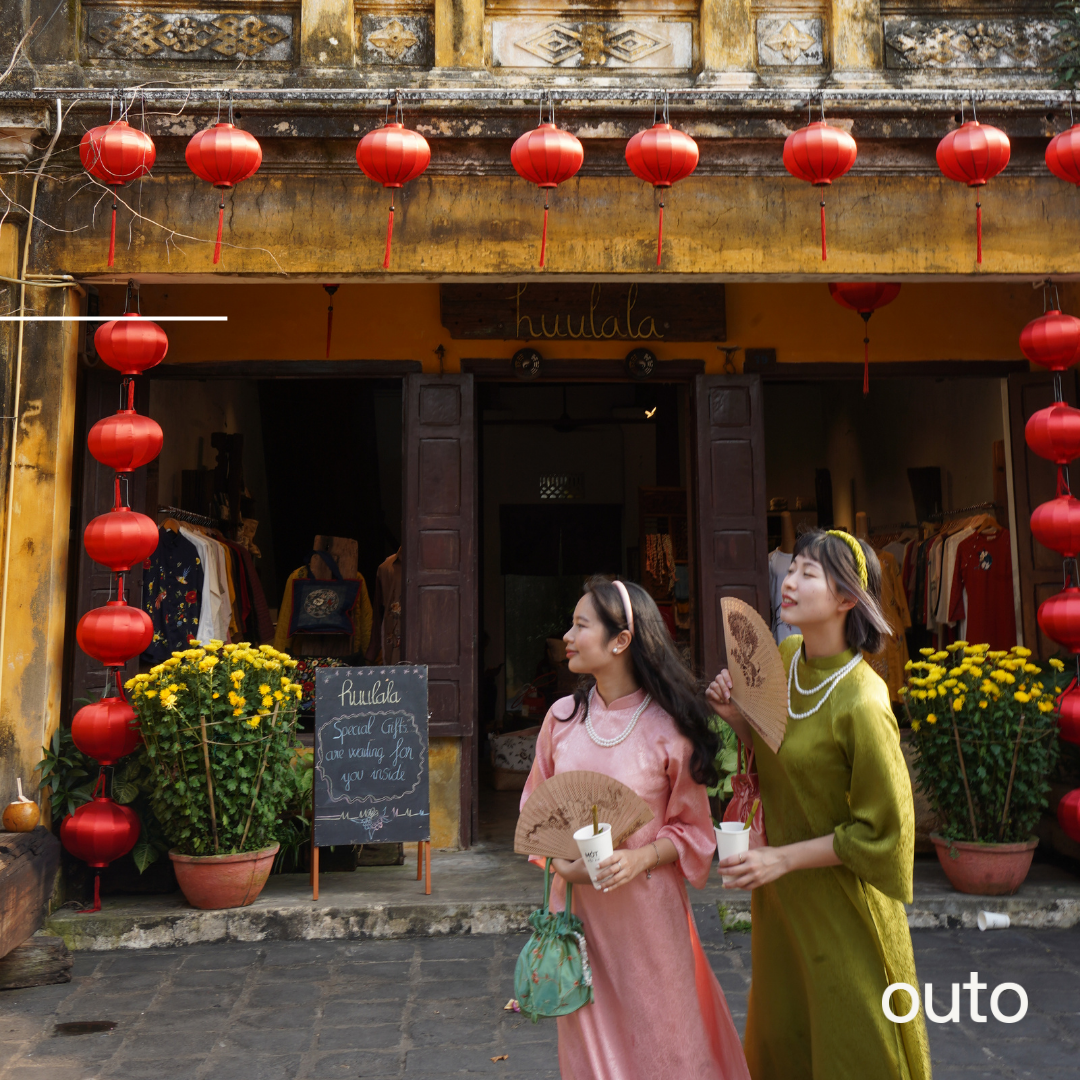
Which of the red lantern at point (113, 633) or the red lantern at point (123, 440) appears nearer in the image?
the red lantern at point (113, 633)

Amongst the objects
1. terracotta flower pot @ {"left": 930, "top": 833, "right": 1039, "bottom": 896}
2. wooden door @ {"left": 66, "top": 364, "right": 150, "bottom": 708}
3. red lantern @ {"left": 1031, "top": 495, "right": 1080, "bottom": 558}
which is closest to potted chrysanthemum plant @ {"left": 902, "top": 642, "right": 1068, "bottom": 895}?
terracotta flower pot @ {"left": 930, "top": 833, "right": 1039, "bottom": 896}

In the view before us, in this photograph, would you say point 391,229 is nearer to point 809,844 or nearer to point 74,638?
point 74,638

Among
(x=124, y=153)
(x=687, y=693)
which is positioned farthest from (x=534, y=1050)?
(x=124, y=153)

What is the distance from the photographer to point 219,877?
5910 millimetres

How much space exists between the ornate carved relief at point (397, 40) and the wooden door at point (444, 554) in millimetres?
2113

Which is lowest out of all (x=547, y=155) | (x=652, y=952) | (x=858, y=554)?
(x=652, y=952)

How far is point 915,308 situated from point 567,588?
20.0ft

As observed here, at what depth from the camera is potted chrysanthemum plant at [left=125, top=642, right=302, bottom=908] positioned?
232 inches

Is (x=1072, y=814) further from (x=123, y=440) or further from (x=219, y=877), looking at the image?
(x=123, y=440)

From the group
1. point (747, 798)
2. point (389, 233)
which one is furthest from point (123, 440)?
point (747, 798)

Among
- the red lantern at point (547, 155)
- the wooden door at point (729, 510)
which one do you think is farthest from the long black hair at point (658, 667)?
the wooden door at point (729, 510)

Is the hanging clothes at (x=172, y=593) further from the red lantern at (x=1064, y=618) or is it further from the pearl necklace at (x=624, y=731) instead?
the red lantern at (x=1064, y=618)

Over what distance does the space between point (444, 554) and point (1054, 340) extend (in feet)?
13.6

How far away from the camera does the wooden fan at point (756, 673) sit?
286 centimetres
